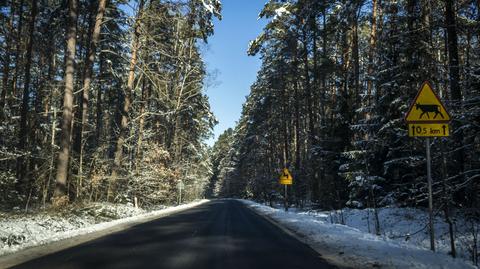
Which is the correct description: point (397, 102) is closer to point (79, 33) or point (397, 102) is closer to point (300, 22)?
point (300, 22)

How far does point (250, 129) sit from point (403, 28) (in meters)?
47.9

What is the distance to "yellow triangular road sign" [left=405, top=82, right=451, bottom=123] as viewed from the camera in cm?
874

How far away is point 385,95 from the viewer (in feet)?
60.2

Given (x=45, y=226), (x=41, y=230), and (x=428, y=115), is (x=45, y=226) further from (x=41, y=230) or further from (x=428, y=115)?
(x=428, y=115)

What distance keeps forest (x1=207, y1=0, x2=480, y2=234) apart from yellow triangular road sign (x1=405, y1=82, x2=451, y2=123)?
94 centimetres

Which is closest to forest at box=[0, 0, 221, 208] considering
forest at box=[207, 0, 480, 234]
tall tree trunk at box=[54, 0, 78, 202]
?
tall tree trunk at box=[54, 0, 78, 202]

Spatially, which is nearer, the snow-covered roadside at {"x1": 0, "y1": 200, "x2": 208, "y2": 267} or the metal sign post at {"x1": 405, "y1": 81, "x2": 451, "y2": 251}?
the metal sign post at {"x1": 405, "y1": 81, "x2": 451, "y2": 251}

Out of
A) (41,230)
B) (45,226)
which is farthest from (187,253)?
(45,226)

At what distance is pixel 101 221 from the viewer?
1911 cm

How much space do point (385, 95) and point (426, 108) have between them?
993cm

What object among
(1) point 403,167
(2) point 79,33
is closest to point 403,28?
(1) point 403,167

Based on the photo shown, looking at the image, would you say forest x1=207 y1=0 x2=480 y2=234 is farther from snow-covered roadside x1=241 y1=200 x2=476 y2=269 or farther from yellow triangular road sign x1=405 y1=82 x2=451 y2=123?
snow-covered roadside x1=241 y1=200 x2=476 y2=269

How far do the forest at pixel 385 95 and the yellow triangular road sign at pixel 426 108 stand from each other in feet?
3.08

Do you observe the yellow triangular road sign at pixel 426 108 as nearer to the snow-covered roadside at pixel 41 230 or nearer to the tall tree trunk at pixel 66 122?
the snow-covered roadside at pixel 41 230
